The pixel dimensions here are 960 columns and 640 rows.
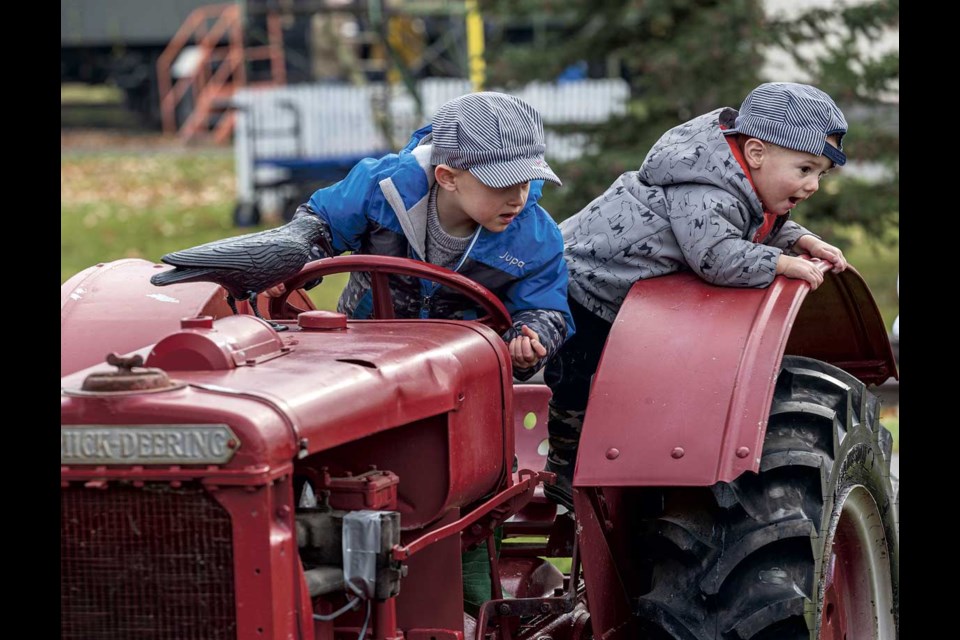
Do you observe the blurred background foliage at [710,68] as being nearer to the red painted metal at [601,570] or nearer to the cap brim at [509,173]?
the cap brim at [509,173]

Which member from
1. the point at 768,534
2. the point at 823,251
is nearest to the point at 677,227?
the point at 823,251

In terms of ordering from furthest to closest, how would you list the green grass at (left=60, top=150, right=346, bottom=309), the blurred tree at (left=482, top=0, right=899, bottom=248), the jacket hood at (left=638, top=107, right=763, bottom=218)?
the green grass at (left=60, top=150, right=346, bottom=309)
the blurred tree at (left=482, top=0, right=899, bottom=248)
the jacket hood at (left=638, top=107, right=763, bottom=218)

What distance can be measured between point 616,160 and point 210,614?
354 inches

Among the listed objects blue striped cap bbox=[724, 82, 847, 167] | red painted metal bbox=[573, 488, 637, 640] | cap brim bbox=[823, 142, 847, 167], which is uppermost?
blue striped cap bbox=[724, 82, 847, 167]

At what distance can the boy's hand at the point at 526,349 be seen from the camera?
3523mm

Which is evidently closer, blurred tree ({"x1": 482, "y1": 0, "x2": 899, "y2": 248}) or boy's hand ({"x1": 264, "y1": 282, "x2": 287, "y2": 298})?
boy's hand ({"x1": 264, "y1": 282, "x2": 287, "y2": 298})

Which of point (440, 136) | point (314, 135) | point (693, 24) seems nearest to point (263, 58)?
point (314, 135)

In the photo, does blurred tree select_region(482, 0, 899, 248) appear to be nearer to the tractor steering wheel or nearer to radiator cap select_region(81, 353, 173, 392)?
the tractor steering wheel

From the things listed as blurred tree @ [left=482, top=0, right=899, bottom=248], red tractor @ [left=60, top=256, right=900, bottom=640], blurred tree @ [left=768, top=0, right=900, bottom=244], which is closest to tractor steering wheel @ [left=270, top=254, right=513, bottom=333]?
red tractor @ [left=60, top=256, right=900, bottom=640]

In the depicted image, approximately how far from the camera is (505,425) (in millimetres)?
3393

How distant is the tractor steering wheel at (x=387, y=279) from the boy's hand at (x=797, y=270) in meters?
0.68

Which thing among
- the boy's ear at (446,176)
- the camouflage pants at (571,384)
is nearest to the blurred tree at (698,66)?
the camouflage pants at (571,384)

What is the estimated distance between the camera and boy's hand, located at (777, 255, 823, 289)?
3.64 metres
